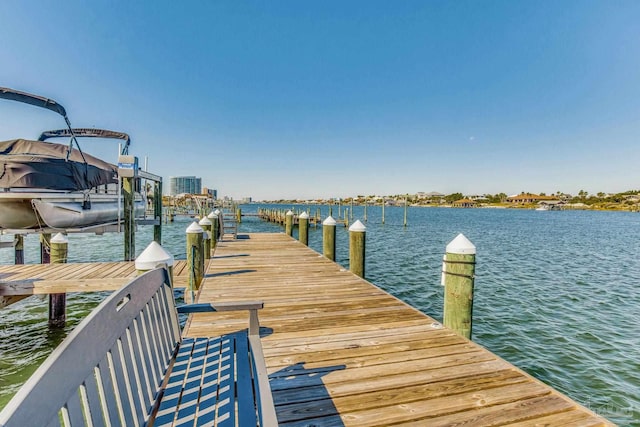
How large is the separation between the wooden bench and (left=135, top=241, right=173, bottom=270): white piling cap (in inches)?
32.7

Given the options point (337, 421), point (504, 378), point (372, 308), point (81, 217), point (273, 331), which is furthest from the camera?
point (81, 217)

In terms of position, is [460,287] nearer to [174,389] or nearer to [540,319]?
[174,389]

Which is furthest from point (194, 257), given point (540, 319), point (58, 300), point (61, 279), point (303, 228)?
point (540, 319)

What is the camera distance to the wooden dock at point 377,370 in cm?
201

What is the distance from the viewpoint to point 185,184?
319 feet

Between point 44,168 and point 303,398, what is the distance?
710 cm

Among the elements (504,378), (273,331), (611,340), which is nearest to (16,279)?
(273,331)

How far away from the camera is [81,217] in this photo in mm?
6508

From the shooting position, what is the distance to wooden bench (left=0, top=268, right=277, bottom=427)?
821mm

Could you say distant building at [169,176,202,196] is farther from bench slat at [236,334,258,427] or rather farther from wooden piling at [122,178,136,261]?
bench slat at [236,334,258,427]

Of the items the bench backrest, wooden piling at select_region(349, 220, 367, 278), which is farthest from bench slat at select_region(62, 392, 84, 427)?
wooden piling at select_region(349, 220, 367, 278)

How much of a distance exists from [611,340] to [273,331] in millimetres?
6689

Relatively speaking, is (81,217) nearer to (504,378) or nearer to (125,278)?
(125,278)

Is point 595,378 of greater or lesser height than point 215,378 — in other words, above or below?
below
